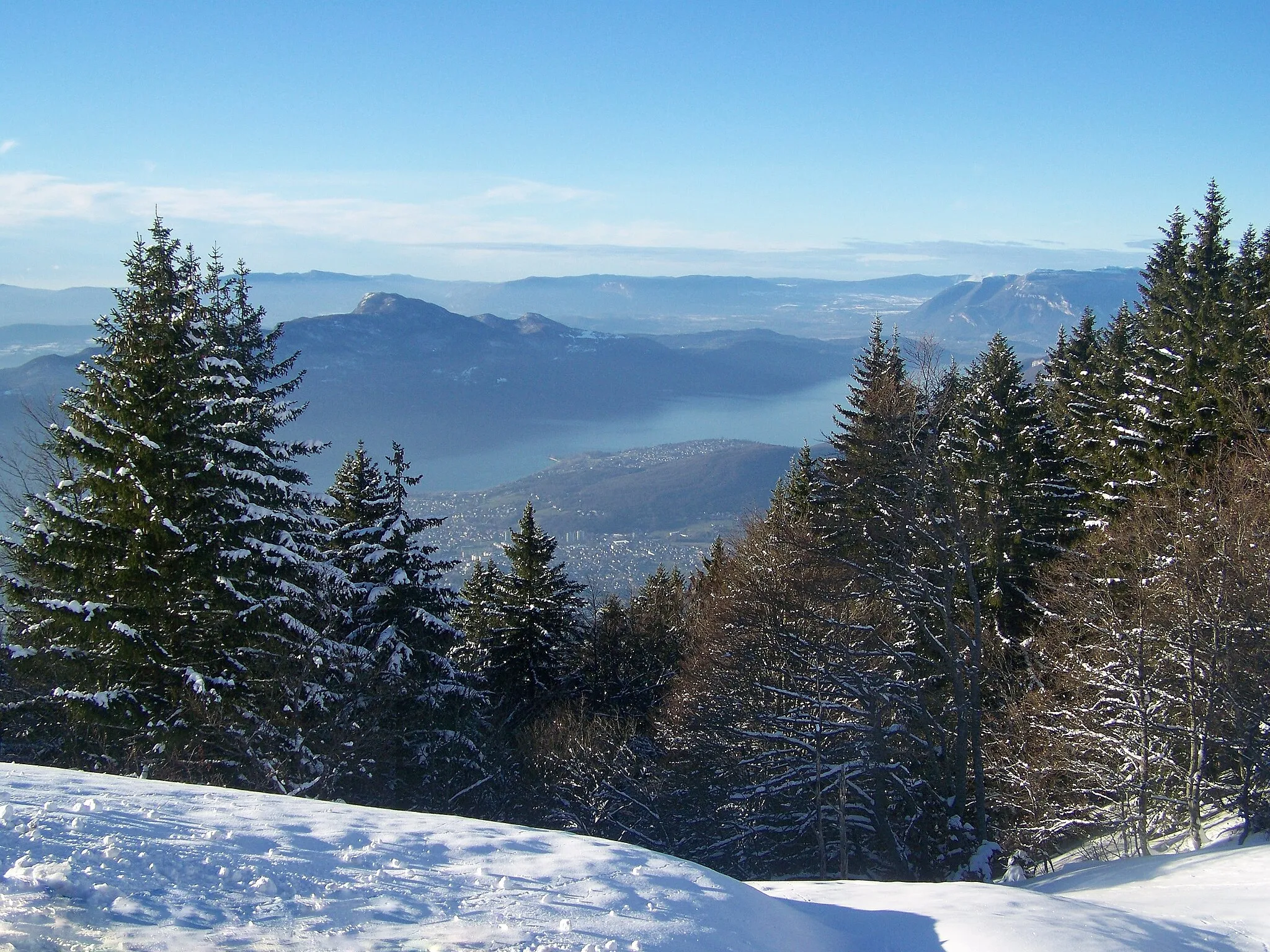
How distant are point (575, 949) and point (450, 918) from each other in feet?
2.92

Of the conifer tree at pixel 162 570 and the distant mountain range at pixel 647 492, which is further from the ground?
the conifer tree at pixel 162 570

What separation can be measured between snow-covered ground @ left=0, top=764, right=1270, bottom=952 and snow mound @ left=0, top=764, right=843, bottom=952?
2 cm

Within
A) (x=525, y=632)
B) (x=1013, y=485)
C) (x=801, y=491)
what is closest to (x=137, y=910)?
(x=525, y=632)

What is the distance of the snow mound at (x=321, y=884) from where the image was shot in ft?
15.1

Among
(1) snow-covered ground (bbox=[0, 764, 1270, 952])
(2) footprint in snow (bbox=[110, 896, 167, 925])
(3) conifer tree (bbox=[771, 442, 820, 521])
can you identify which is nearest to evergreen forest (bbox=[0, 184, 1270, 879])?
(3) conifer tree (bbox=[771, 442, 820, 521])

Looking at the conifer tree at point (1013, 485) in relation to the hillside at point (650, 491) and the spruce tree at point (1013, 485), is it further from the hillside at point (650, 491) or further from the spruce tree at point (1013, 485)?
the hillside at point (650, 491)

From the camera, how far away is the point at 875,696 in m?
15.4

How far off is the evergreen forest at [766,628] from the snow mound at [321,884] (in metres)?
5.97

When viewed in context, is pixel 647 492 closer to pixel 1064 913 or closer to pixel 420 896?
pixel 1064 913

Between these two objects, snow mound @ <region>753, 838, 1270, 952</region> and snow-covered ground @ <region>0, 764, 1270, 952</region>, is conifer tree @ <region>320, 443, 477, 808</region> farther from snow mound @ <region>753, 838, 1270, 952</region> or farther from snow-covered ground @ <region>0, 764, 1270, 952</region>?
snow mound @ <region>753, 838, 1270, 952</region>

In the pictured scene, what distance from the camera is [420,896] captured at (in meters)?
5.46

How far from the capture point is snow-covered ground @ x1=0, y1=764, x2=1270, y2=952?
185 inches

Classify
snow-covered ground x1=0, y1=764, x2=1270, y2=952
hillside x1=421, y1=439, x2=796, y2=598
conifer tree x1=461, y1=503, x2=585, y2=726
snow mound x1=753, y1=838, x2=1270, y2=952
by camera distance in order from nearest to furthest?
snow-covered ground x1=0, y1=764, x2=1270, y2=952 → snow mound x1=753, y1=838, x2=1270, y2=952 → conifer tree x1=461, y1=503, x2=585, y2=726 → hillside x1=421, y1=439, x2=796, y2=598

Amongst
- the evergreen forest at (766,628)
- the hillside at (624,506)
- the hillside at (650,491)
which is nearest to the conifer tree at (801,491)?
the evergreen forest at (766,628)
